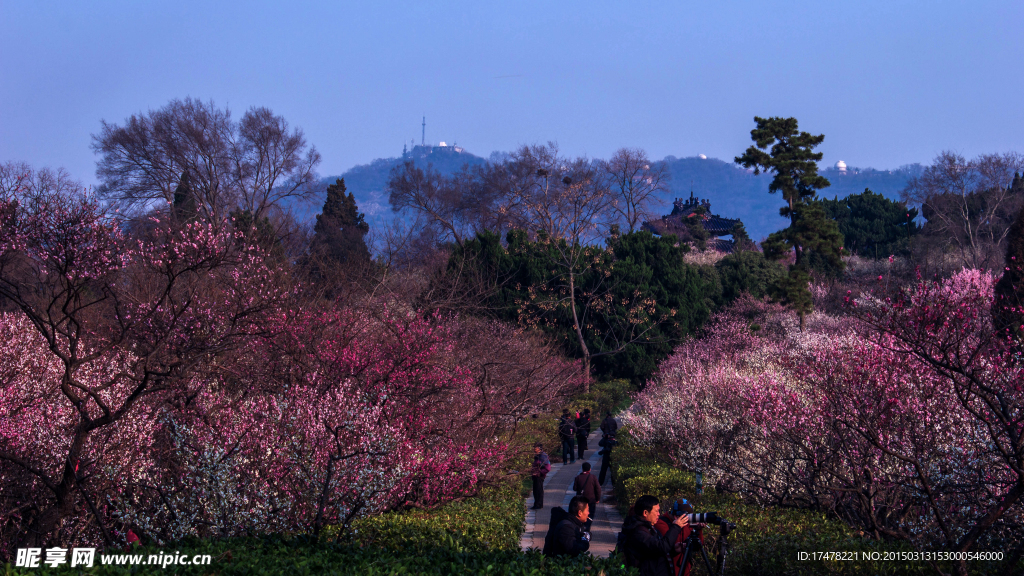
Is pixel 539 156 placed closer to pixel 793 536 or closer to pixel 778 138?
pixel 778 138

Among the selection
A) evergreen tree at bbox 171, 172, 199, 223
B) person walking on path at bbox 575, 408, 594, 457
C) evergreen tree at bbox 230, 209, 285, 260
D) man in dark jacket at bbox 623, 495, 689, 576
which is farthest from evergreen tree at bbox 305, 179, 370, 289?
man in dark jacket at bbox 623, 495, 689, 576

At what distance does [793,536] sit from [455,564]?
3815mm

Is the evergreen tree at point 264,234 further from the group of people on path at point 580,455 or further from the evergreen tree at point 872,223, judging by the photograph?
the evergreen tree at point 872,223

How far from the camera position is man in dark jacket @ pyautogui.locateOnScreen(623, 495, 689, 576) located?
576 cm

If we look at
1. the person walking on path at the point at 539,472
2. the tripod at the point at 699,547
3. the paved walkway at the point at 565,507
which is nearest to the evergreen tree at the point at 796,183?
the paved walkway at the point at 565,507

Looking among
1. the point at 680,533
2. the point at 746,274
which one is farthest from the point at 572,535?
the point at 746,274

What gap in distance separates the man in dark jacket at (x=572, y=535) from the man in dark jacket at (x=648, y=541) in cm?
38

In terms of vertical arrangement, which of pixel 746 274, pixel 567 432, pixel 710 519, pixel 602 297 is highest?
pixel 746 274

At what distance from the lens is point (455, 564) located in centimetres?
571

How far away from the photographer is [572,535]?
594 cm

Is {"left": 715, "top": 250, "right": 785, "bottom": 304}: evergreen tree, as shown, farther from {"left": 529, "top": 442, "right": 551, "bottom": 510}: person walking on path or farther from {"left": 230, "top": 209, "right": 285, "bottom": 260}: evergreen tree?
{"left": 529, "top": 442, "right": 551, "bottom": 510}: person walking on path

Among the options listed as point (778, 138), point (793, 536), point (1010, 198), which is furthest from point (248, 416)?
point (1010, 198)

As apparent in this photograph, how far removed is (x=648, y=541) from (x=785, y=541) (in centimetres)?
232

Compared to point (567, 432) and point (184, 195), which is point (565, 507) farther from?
point (184, 195)
